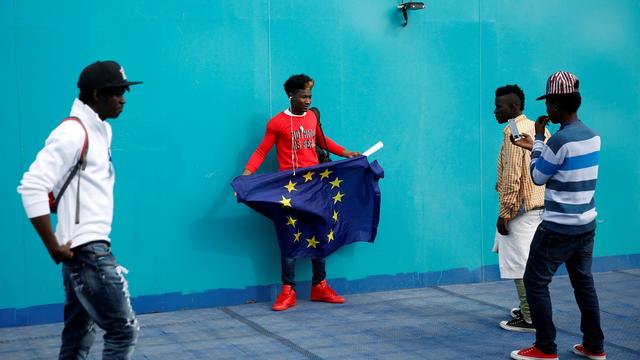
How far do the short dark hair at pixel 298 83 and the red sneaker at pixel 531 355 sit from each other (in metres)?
2.80

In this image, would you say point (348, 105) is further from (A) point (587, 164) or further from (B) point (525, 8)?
(A) point (587, 164)

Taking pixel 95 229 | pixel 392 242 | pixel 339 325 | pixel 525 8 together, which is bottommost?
pixel 339 325

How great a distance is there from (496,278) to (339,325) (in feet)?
7.76

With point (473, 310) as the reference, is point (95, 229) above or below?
above

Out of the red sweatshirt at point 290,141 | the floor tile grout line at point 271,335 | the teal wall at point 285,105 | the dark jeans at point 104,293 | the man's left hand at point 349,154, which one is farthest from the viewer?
the man's left hand at point 349,154

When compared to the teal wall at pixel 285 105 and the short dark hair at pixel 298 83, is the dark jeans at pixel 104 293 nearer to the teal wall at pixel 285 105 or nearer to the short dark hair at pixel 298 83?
the teal wall at pixel 285 105

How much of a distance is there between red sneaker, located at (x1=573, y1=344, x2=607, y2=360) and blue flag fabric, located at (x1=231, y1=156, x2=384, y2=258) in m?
2.19

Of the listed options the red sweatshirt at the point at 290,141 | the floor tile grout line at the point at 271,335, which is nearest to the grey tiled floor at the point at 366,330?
the floor tile grout line at the point at 271,335

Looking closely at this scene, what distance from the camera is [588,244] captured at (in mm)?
5371

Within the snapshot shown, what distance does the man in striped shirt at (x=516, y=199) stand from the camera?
612 cm

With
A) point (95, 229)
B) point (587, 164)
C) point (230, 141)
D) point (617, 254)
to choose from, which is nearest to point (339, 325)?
point (230, 141)

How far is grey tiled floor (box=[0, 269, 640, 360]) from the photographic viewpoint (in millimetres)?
5746

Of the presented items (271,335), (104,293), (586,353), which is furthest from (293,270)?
(104,293)

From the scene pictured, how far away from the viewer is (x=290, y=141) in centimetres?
702
